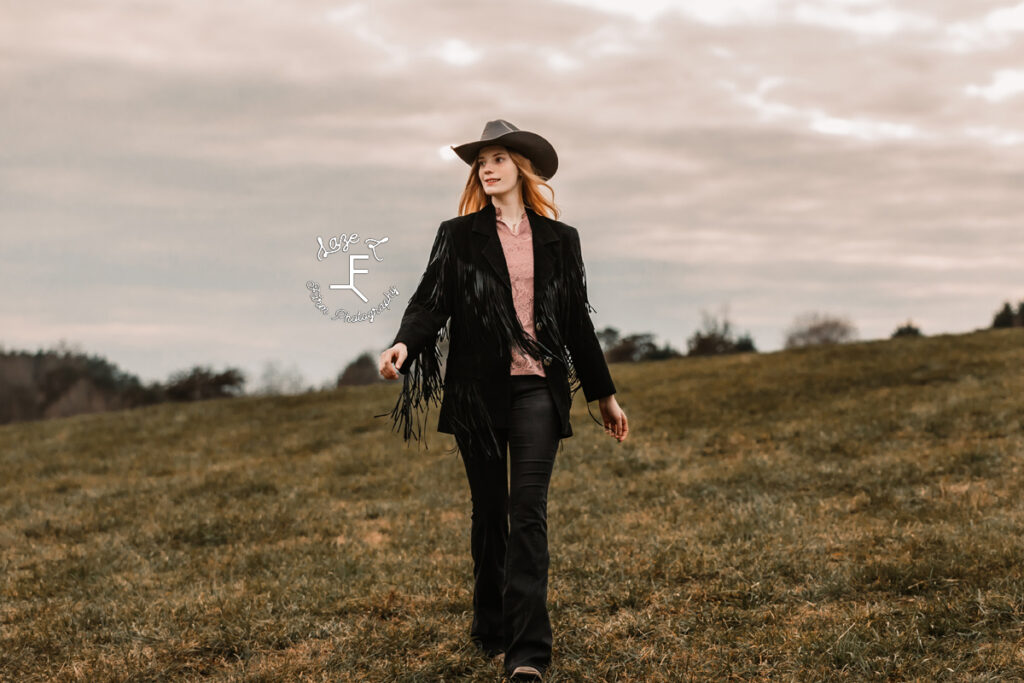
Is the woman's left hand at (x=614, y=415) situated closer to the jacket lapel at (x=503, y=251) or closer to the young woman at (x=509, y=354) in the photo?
the young woman at (x=509, y=354)

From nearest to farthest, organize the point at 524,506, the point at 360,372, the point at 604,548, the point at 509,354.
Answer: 1. the point at 524,506
2. the point at 509,354
3. the point at 604,548
4. the point at 360,372

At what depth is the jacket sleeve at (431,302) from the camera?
4.85 meters

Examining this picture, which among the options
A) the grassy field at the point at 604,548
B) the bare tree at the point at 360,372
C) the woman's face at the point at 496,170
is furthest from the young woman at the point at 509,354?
the bare tree at the point at 360,372

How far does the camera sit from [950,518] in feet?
29.4

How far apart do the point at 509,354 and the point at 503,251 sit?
57 centimetres

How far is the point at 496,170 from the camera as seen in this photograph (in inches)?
196

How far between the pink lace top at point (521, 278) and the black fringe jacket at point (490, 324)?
0.04 metres

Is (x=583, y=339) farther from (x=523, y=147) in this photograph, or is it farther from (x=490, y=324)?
(x=523, y=147)

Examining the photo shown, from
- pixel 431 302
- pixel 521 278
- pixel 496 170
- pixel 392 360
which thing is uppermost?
pixel 496 170

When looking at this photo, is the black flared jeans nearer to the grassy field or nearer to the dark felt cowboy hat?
the grassy field

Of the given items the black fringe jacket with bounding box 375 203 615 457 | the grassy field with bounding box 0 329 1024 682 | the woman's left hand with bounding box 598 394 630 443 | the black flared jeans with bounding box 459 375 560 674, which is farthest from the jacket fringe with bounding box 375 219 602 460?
the grassy field with bounding box 0 329 1024 682

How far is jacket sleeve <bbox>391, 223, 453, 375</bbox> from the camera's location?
485cm

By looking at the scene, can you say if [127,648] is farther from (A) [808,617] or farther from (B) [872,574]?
(B) [872,574]

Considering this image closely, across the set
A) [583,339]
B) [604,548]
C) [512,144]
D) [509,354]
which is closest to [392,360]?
[509,354]
